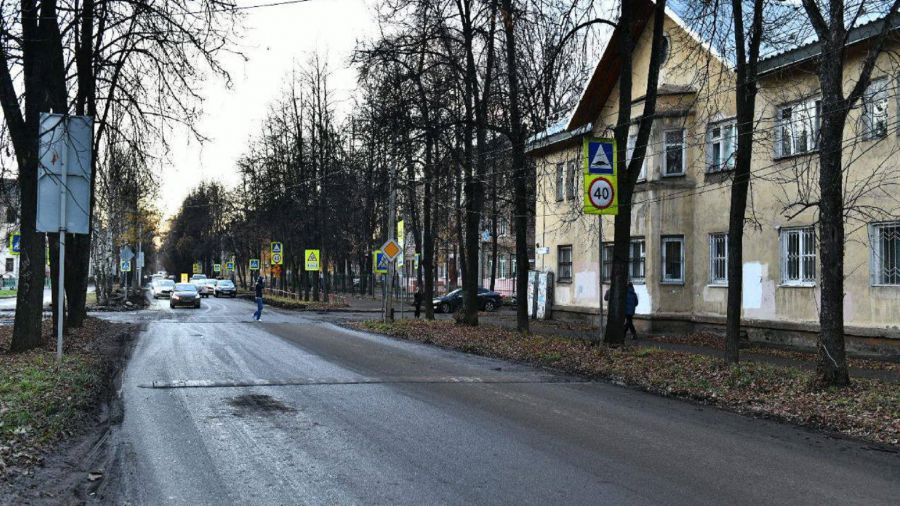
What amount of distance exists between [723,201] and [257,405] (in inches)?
646

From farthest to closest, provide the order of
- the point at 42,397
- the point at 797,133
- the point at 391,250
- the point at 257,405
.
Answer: the point at 391,250 < the point at 797,133 < the point at 257,405 < the point at 42,397

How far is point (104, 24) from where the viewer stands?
1554cm

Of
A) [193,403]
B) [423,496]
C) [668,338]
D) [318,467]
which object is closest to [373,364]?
[193,403]

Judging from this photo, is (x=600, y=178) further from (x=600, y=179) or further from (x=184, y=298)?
(x=184, y=298)

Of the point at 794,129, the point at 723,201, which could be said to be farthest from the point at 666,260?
the point at 794,129

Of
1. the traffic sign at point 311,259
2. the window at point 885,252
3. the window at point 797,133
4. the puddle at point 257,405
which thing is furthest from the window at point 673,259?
the traffic sign at point 311,259

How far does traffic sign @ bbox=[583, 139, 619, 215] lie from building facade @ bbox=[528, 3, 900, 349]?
568 millimetres

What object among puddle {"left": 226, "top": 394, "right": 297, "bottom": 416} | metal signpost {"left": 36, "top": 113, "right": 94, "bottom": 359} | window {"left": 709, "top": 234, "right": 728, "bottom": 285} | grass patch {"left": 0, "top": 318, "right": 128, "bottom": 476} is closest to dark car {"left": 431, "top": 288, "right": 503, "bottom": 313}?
window {"left": 709, "top": 234, "right": 728, "bottom": 285}

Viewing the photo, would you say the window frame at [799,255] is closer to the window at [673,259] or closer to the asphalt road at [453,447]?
the window at [673,259]

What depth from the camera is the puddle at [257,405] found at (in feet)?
29.5

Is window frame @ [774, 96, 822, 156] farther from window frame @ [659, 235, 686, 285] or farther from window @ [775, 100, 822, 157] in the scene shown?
window frame @ [659, 235, 686, 285]

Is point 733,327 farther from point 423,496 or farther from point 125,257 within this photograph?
point 125,257

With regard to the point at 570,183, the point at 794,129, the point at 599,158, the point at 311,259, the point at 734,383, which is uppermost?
the point at 794,129

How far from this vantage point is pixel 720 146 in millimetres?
22031
